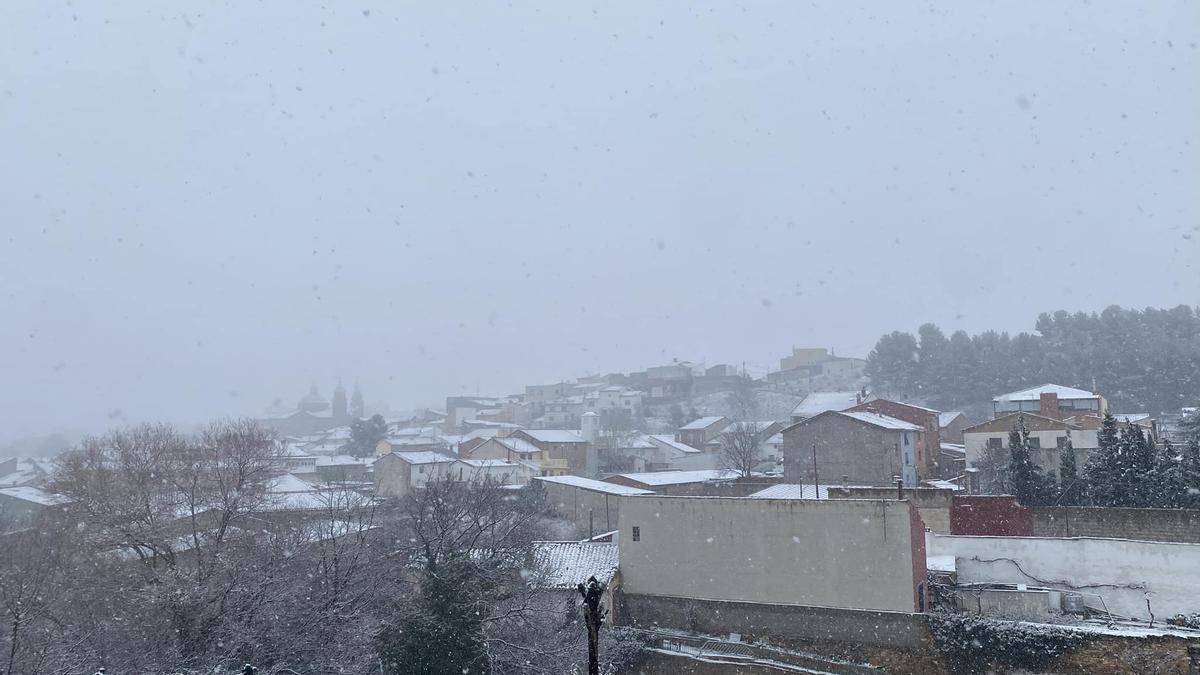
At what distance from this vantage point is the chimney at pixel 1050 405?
125 ft

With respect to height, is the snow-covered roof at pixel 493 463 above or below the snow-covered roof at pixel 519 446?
below

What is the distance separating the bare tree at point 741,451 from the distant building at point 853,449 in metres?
6.67

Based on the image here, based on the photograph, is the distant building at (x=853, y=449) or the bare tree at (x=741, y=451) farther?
the bare tree at (x=741, y=451)

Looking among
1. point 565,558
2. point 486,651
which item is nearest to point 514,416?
point 565,558

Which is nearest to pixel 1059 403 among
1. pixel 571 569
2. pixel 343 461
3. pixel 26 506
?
pixel 571 569

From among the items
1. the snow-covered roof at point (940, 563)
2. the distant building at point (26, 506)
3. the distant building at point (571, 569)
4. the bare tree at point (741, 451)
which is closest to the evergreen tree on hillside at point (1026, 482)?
the snow-covered roof at point (940, 563)

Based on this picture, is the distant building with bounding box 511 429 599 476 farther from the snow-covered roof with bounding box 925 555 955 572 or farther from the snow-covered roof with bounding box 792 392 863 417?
the snow-covered roof with bounding box 925 555 955 572

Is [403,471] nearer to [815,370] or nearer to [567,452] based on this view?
[567,452]

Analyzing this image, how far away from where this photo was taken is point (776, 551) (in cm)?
1828

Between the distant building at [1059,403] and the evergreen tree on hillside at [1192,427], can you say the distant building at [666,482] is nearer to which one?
the distant building at [1059,403]

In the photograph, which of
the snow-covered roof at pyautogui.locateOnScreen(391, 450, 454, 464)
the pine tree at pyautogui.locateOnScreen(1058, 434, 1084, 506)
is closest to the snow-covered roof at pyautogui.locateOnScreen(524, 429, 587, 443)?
the snow-covered roof at pyautogui.locateOnScreen(391, 450, 454, 464)

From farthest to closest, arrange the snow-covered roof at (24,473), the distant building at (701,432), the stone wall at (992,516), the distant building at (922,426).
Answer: the snow-covered roof at (24,473)
the distant building at (701,432)
the distant building at (922,426)
the stone wall at (992,516)

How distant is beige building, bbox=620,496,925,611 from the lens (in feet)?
55.3

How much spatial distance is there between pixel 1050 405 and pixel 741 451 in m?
15.5
